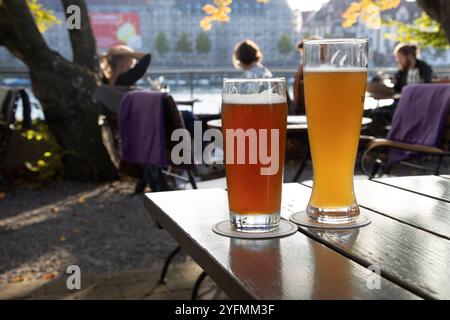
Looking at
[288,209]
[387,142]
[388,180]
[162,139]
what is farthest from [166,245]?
[288,209]

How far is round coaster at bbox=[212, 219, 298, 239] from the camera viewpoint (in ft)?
2.83

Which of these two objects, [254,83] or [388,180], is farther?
[388,180]

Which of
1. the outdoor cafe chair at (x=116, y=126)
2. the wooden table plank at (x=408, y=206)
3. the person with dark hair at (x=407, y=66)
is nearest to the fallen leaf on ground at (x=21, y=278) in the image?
the outdoor cafe chair at (x=116, y=126)

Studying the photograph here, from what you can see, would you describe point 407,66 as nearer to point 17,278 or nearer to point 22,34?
point 22,34

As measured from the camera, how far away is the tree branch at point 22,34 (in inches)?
199

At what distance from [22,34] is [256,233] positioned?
189 inches

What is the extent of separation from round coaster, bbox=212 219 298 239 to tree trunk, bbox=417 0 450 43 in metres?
2.32

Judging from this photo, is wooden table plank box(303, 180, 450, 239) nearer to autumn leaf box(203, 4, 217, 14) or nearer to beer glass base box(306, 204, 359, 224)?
beer glass base box(306, 204, 359, 224)

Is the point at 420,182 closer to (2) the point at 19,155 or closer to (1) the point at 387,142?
(1) the point at 387,142

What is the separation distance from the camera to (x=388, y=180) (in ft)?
4.58

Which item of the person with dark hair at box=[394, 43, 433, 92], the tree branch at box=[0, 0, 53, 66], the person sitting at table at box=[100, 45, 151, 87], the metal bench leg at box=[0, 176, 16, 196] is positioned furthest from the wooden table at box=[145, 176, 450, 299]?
the person with dark hair at box=[394, 43, 433, 92]

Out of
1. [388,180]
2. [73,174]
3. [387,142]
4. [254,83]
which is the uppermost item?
[254,83]

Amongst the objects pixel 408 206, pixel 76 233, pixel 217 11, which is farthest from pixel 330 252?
pixel 217 11

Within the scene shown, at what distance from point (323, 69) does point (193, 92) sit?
6.86 m
